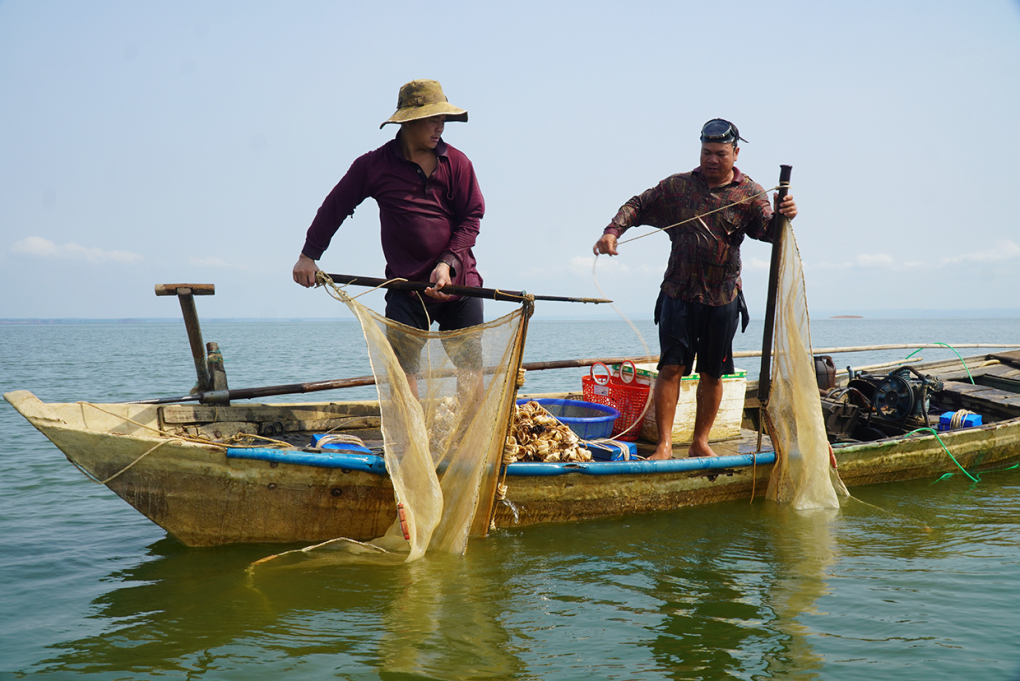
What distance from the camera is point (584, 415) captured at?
578 centimetres

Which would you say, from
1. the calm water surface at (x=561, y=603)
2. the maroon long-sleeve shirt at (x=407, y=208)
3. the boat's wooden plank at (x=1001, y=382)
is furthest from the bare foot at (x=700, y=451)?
the boat's wooden plank at (x=1001, y=382)

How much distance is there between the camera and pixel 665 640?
3.25 m

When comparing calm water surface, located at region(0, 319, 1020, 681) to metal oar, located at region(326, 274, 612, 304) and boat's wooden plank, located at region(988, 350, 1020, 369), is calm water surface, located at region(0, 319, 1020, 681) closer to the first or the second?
metal oar, located at region(326, 274, 612, 304)

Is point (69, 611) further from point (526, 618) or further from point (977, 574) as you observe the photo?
point (977, 574)

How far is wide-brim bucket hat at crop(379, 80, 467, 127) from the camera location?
406 cm

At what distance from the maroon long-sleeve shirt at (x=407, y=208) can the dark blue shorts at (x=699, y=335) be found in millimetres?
1480

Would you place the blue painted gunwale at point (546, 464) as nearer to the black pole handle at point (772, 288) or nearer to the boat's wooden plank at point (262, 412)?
the black pole handle at point (772, 288)

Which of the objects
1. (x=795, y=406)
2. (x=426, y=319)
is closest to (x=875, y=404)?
(x=795, y=406)

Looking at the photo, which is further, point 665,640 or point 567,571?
point 567,571

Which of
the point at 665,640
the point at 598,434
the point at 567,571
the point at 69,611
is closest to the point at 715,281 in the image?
the point at 598,434

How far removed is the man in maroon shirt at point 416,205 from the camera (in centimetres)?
418

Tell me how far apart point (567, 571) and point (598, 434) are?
4.81 feet

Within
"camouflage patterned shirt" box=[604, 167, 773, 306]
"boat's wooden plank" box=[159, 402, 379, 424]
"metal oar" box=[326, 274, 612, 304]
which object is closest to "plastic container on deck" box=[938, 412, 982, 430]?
"camouflage patterned shirt" box=[604, 167, 773, 306]

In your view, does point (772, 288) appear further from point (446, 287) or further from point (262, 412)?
point (262, 412)
